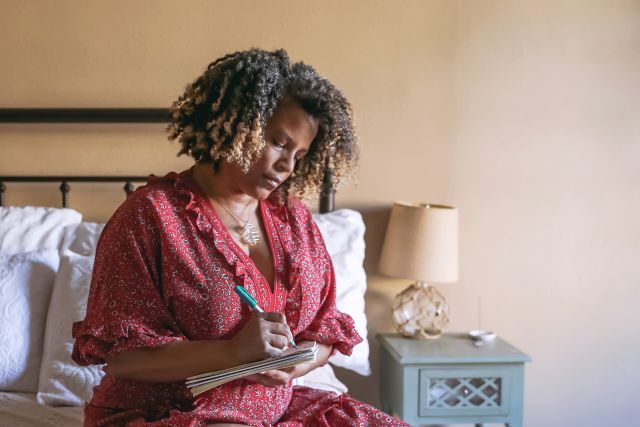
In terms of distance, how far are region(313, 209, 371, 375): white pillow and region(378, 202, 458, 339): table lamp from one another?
0.38 ft

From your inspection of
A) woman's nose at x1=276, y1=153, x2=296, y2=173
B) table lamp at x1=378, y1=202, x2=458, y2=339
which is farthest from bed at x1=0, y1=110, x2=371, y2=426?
woman's nose at x1=276, y1=153, x2=296, y2=173

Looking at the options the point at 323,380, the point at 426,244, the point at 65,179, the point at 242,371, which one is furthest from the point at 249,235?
the point at 65,179

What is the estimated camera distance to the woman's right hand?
115 centimetres

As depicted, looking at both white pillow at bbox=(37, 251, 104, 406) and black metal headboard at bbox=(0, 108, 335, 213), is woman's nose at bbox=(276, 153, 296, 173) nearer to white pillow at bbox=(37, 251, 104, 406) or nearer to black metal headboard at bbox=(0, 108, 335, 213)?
white pillow at bbox=(37, 251, 104, 406)

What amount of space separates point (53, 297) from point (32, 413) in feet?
1.08

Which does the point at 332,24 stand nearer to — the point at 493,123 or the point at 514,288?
the point at 493,123

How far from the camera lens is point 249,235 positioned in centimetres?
142

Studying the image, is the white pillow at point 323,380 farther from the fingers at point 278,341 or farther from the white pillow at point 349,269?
the fingers at point 278,341

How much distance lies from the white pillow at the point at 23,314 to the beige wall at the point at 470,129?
0.49 meters

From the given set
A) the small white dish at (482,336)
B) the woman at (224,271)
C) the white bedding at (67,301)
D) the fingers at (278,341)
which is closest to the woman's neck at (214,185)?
the woman at (224,271)

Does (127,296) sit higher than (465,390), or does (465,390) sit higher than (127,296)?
(127,296)

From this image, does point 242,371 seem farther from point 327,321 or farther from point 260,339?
point 327,321

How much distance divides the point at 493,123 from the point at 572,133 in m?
0.28

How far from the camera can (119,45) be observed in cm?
230
